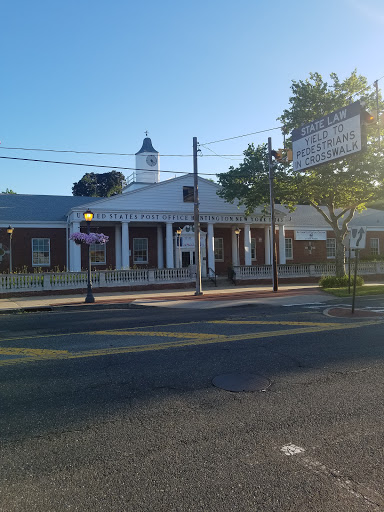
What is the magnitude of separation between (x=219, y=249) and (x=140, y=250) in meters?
6.51

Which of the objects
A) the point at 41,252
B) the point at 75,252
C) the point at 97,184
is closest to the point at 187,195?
the point at 75,252

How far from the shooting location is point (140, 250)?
30906 mm

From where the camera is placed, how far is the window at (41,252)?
94.7ft

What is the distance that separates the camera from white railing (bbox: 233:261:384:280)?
2774cm

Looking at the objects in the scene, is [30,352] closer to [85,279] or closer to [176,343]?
[176,343]

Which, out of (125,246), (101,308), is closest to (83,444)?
(101,308)

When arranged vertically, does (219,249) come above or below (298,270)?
above

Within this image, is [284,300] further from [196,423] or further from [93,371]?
[196,423]

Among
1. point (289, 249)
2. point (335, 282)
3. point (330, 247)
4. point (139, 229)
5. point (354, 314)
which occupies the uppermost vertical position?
point (139, 229)

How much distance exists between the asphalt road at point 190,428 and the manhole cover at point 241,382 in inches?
4.0

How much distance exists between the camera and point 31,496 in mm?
3055

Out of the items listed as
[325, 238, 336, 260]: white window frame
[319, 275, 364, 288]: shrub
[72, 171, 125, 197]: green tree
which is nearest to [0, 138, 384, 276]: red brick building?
[325, 238, 336, 260]: white window frame

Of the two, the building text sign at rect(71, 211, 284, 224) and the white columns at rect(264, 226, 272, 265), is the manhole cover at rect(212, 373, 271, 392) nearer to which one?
the building text sign at rect(71, 211, 284, 224)

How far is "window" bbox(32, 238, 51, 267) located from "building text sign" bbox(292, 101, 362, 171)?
2030 centimetres
